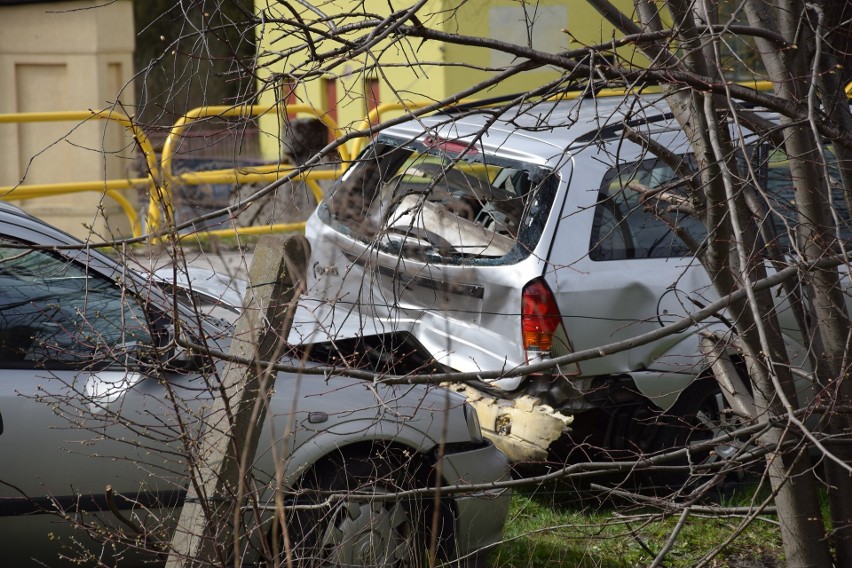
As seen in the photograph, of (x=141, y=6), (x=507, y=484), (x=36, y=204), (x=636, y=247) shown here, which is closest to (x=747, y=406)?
(x=507, y=484)

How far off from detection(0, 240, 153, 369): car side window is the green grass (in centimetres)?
176

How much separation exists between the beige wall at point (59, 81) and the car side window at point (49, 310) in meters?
8.27

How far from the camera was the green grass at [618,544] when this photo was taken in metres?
4.32

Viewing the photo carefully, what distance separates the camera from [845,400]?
349 cm

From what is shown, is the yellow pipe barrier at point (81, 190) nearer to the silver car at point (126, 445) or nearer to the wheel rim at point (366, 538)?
the silver car at point (126, 445)

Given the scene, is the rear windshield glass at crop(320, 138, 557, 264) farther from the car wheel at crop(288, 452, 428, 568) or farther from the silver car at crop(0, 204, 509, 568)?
the car wheel at crop(288, 452, 428, 568)

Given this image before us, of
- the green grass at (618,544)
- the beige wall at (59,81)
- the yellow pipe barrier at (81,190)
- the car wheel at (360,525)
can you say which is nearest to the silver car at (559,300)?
the green grass at (618,544)

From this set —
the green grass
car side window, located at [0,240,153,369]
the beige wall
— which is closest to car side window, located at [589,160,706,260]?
the green grass

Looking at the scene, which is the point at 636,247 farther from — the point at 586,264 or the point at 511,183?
the point at 511,183

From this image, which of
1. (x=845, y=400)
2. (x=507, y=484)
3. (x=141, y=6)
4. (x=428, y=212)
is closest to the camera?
(x=507, y=484)

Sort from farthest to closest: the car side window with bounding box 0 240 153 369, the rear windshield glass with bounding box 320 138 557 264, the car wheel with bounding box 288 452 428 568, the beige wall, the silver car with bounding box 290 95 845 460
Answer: the beige wall, the silver car with bounding box 290 95 845 460, the rear windshield glass with bounding box 320 138 557 264, the car side window with bounding box 0 240 153 369, the car wheel with bounding box 288 452 428 568

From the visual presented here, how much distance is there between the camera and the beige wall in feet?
39.5

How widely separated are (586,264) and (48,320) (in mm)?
2355

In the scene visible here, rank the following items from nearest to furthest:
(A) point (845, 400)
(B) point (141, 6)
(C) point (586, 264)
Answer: (A) point (845, 400) → (C) point (586, 264) → (B) point (141, 6)
